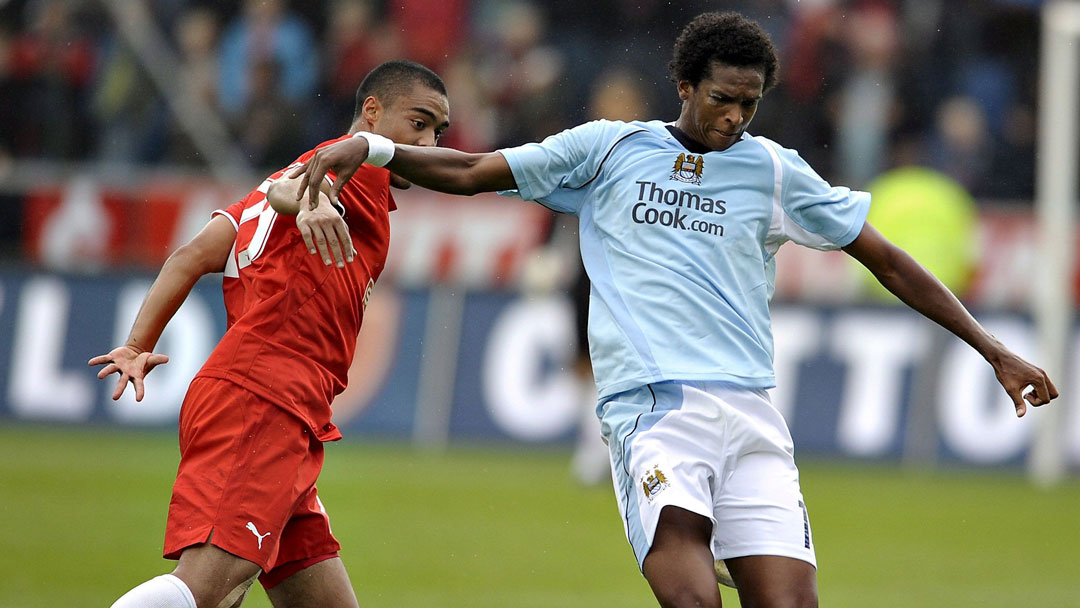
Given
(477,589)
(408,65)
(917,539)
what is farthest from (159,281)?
(917,539)

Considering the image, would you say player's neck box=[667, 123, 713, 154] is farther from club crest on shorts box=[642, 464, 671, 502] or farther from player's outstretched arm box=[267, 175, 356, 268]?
player's outstretched arm box=[267, 175, 356, 268]

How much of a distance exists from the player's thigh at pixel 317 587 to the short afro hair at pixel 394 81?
1544mm

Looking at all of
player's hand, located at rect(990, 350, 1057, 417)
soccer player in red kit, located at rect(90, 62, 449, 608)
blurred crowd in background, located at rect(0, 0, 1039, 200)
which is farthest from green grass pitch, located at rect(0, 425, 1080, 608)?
blurred crowd in background, located at rect(0, 0, 1039, 200)

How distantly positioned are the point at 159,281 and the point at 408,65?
1123 millimetres

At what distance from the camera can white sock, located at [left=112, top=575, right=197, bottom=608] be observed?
4.78 meters

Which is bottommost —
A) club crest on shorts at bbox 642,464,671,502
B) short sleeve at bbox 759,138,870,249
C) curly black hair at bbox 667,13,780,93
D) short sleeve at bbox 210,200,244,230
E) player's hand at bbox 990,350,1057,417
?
club crest on shorts at bbox 642,464,671,502

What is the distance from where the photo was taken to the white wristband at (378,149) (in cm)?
502

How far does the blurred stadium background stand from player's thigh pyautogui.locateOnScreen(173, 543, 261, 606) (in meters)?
3.08

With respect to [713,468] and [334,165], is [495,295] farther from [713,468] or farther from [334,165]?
[334,165]

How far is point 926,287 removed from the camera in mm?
5492

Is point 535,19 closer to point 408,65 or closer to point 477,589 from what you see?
point 477,589

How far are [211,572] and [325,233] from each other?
1.06 m

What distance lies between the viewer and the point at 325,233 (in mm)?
4816

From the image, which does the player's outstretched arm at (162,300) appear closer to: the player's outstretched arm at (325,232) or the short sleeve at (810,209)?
the player's outstretched arm at (325,232)
